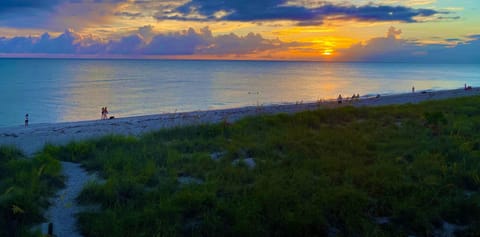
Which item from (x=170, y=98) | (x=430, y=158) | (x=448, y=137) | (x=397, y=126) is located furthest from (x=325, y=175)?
(x=170, y=98)

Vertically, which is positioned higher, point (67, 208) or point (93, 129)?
point (93, 129)

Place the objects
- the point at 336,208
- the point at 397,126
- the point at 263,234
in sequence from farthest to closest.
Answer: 1. the point at 397,126
2. the point at 336,208
3. the point at 263,234

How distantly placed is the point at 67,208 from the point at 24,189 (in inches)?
29.8

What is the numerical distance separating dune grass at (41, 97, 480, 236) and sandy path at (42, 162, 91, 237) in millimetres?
160

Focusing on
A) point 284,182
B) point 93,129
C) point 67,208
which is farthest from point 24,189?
point 93,129

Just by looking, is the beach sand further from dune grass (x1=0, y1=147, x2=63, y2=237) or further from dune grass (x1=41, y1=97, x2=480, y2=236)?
dune grass (x1=41, y1=97, x2=480, y2=236)

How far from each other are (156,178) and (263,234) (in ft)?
8.07

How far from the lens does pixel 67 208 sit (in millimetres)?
5539

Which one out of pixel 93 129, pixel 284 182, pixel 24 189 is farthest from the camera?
pixel 93 129

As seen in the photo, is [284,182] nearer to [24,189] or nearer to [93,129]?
[24,189]

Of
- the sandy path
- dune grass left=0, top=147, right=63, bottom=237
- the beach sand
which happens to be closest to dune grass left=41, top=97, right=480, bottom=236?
the sandy path

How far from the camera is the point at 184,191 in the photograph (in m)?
5.80

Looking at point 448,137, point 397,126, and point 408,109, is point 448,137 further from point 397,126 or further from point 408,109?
point 408,109

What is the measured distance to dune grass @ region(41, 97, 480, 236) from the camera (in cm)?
509
